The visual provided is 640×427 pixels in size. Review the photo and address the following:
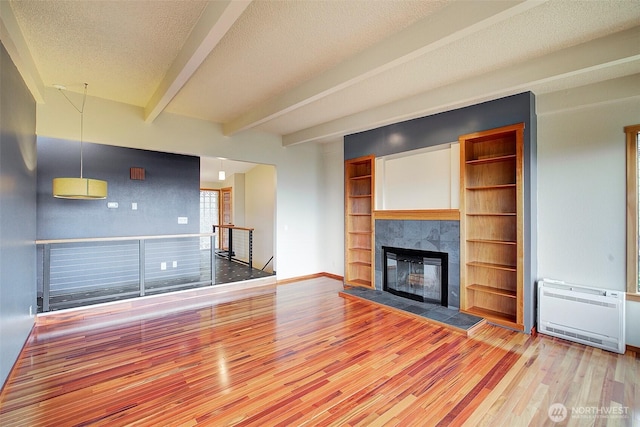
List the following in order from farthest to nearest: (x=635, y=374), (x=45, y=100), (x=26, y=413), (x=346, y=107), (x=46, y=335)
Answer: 1. (x=346, y=107)
2. (x=45, y=100)
3. (x=46, y=335)
4. (x=635, y=374)
5. (x=26, y=413)

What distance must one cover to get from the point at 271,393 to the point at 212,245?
10.5 ft

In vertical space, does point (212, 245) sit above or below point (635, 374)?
above

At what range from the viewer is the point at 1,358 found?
7.47 ft

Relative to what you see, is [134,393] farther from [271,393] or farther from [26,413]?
[271,393]

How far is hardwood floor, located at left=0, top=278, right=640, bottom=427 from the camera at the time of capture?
2.04 m

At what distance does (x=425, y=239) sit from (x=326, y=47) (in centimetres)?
304

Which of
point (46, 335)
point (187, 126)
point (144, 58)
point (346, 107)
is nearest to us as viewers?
point (144, 58)

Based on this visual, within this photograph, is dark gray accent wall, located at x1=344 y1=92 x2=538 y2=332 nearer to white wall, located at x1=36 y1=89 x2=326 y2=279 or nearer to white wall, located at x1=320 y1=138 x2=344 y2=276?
white wall, located at x1=320 y1=138 x2=344 y2=276

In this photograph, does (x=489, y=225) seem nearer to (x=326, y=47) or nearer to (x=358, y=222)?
(x=358, y=222)

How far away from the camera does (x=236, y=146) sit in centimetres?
536

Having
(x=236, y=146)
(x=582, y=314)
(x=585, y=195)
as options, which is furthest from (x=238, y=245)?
(x=585, y=195)

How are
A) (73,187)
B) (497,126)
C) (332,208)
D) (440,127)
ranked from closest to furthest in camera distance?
1. (73,187)
2. (497,126)
3. (440,127)
4. (332,208)

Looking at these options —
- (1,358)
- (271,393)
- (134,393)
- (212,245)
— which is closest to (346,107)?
(212,245)

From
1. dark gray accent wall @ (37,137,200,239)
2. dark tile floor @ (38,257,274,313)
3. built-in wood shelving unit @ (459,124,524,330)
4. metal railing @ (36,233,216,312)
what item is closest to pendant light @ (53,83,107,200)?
metal railing @ (36,233,216,312)
